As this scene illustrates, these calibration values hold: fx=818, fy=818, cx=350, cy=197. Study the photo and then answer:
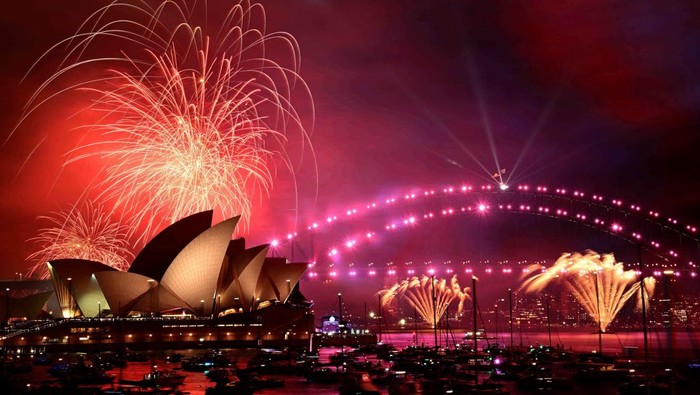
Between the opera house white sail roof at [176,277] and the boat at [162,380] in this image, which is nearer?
the boat at [162,380]

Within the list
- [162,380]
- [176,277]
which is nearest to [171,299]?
[176,277]

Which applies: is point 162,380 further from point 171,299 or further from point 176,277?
point 171,299

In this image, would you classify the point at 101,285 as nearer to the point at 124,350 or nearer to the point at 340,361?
the point at 124,350

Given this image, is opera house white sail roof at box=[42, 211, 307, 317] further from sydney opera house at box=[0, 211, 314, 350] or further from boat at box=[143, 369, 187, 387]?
boat at box=[143, 369, 187, 387]

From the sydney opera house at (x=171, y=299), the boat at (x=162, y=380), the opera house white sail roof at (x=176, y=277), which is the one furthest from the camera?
the sydney opera house at (x=171, y=299)

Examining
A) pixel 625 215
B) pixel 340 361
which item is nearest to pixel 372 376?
pixel 340 361

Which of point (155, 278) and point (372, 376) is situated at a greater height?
point (155, 278)

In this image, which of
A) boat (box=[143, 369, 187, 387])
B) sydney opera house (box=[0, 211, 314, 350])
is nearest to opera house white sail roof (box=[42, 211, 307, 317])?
sydney opera house (box=[0, 211, 314, 350])

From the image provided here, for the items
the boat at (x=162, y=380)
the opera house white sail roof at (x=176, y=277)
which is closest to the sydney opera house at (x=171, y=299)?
the opera house white sail roof at (x=176, y=277)

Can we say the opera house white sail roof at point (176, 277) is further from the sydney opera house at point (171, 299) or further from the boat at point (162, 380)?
the boat at point (162, 380)
